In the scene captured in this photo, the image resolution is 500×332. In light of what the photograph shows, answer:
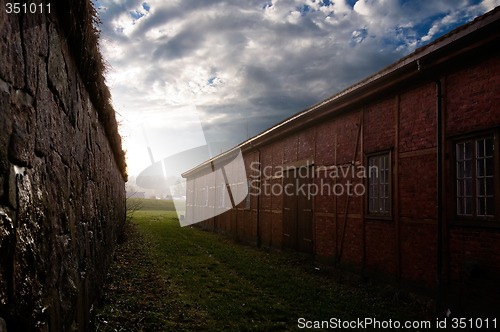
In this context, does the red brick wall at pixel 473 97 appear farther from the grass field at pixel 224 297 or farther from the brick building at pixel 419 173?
the grass field at pixel 224 297

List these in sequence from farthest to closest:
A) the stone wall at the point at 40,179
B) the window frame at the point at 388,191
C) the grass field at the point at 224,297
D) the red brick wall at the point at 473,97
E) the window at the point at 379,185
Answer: the window at the point at 379,185
the window frame at the point at 388,191
the red brick wall at the point at 473,97
the grass field at the point at 224,297
the stone wall at the point at 40,179

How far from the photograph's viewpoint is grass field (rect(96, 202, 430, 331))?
5.51 m

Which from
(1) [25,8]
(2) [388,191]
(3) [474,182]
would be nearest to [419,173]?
(2) [388,191]

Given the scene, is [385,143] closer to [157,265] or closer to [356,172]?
[356,172]

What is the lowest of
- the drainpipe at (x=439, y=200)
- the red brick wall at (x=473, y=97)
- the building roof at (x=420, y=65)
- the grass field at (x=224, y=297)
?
the grass field at (x=224, y=297)

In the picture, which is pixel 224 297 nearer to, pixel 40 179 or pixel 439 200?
pixel 439 200

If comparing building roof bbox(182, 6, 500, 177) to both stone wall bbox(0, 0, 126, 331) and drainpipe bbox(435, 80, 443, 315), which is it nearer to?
drainpipe bbox(435, 80, 443, 315)

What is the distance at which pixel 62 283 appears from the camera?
2689 millimetres

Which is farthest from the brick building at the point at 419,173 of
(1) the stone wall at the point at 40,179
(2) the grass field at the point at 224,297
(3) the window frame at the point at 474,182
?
(1) the stone wall at the point at 40,179

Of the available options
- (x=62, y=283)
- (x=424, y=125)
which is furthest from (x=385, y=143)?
(x=62, y=283)

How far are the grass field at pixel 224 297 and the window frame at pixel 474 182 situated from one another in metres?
1.91

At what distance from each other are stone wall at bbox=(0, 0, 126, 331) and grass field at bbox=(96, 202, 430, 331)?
208 cm

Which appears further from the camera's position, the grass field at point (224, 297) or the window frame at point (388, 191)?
the window frame at point (388, 191)

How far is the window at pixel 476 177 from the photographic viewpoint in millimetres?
6016
